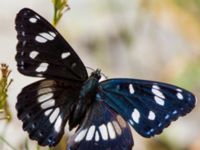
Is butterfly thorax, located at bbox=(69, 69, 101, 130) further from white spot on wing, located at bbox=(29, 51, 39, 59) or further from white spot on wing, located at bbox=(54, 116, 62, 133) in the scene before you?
white spot on wing, located at bbox=(29, 51, 39, 59)

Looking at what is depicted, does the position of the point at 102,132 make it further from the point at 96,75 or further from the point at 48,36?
the point at 48,36

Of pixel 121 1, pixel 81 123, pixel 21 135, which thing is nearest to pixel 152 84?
pixel 81 123

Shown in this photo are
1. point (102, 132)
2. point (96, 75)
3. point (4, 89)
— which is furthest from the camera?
point (96, 75)

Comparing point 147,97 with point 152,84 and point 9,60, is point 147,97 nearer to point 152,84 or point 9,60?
point 152,84

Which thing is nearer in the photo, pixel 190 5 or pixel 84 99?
pixel 84 99

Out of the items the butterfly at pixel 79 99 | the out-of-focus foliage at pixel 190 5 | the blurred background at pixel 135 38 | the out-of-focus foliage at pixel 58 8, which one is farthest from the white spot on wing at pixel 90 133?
the out-of-focus foliage at pixel 190 5

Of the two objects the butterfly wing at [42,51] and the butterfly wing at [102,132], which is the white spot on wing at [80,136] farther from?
the butterfly wing at [42,51]

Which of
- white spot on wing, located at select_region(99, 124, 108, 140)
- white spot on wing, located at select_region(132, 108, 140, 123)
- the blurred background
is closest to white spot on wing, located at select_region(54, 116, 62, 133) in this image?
white spot on wing, located at select_region(99, 124, 108, 140)

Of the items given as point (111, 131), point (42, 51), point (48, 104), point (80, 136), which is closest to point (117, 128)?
point (111, 131)
